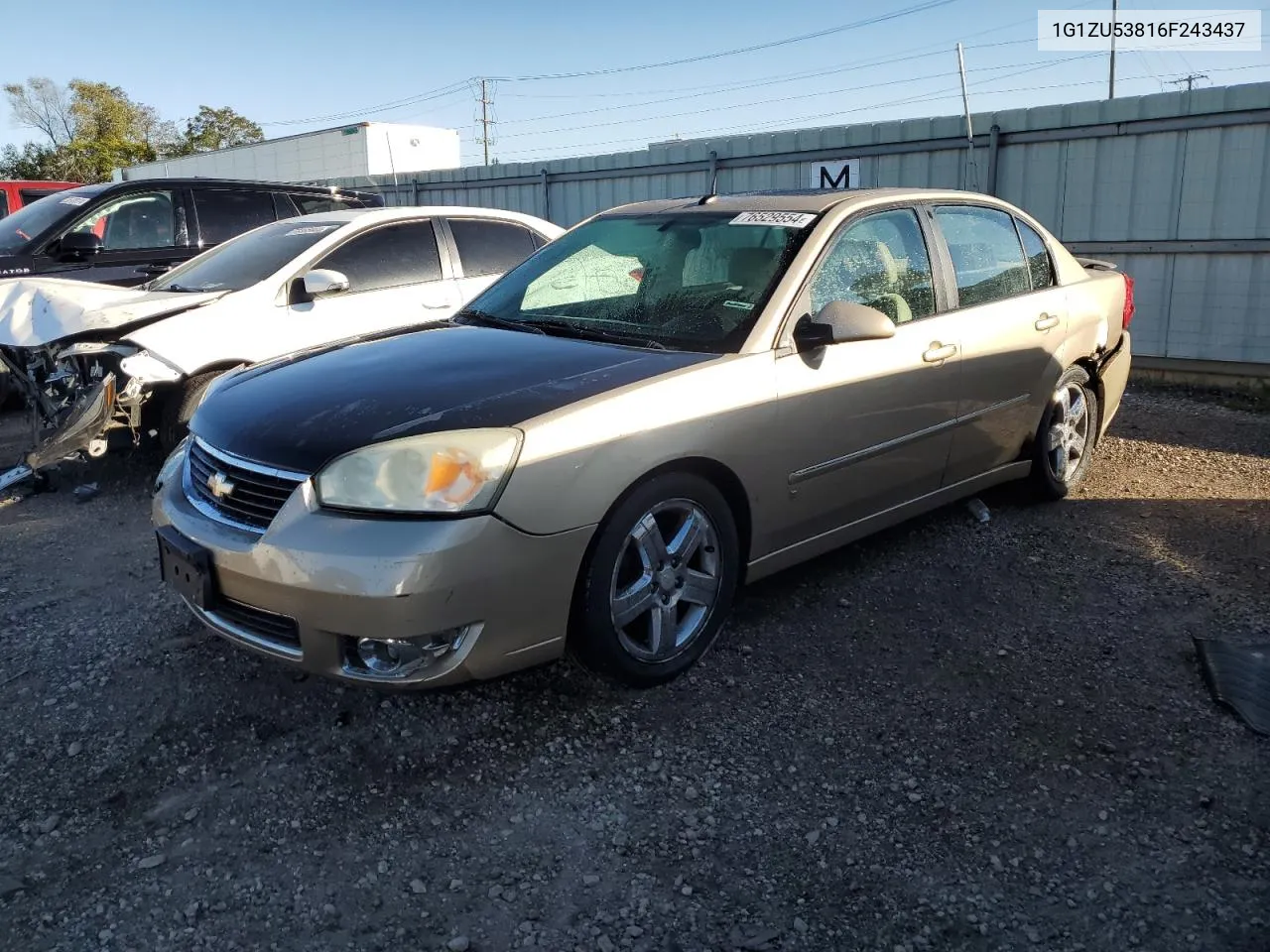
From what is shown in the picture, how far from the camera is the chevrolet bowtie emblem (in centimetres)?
317

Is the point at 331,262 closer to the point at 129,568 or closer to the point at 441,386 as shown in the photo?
the point at 129,568

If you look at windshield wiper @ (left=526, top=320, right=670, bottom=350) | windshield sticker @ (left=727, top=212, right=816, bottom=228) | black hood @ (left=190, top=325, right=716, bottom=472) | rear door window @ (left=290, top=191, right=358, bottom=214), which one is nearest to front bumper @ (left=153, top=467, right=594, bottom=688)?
black hood @ (left=190, top=325, right=716, bottom=472)

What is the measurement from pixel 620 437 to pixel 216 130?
66.4 meters

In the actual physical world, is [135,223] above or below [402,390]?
above

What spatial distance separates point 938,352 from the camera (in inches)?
167

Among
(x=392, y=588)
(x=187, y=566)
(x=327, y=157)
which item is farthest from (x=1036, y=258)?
(x=327, y=157)

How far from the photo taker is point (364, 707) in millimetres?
3340

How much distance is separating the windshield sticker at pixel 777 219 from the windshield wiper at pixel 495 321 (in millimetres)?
928

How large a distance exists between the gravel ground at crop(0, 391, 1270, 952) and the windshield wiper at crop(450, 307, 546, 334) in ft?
4.44

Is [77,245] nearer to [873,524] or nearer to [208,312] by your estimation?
[208,312]

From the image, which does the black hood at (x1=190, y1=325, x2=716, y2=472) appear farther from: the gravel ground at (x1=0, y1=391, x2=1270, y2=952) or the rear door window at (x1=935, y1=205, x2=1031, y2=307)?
the rear door window at (x1=935, y1=205, x2=1031, y2=307)

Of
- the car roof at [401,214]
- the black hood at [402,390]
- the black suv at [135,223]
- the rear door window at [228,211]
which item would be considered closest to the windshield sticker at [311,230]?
the car roof at [401,214]

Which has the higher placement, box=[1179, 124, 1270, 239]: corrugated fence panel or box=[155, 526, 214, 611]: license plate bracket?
box=[1179, 124, 1270, 239]: corrugated fence panel

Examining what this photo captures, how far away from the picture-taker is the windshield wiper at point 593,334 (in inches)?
145
